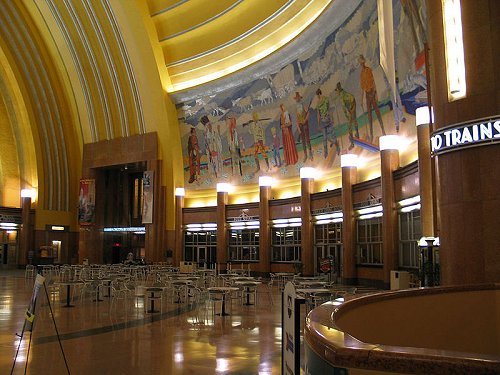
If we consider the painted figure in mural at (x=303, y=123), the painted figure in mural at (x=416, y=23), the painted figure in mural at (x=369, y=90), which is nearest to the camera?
the painted figure in mural at (x=416, y=23)

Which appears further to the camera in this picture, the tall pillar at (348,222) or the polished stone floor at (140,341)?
the tall pillar at (348,222)

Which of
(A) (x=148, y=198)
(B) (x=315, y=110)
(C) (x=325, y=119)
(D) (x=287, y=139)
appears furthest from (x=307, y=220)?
(A) (x=148, y=198)

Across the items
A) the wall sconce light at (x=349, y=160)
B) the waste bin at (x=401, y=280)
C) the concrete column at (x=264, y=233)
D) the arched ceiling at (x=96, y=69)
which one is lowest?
the waste bin at (x=401, y=280)

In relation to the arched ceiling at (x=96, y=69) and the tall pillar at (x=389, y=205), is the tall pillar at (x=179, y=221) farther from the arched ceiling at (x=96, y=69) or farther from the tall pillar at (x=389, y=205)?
the tall pillar at (x=389, y=205)

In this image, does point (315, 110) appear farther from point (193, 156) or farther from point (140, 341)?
point (140, 341)

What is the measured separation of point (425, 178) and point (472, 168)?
4099 millimetres

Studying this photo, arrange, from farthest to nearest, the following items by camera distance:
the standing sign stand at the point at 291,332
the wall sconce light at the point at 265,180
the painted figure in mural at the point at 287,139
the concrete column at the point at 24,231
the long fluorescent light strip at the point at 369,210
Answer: the concrete column at the point at 24,231, the wall sconce light at the point at 265,180, the painted figure in mural at the point at 287,139, the long fluorescent light strip at the point at 369,210, the standing sign stand at the point at 291,332

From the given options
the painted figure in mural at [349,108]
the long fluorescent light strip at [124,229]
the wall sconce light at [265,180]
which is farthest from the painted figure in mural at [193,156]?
the painted figure in mural at [349,108]

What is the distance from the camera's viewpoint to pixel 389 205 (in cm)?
1659

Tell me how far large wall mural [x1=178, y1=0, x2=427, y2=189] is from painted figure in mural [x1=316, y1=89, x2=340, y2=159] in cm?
4

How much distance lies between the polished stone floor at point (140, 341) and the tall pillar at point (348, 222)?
22.9 ft

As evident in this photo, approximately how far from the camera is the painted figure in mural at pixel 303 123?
917 inches

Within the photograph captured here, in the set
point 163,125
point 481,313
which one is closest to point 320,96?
point 163,125

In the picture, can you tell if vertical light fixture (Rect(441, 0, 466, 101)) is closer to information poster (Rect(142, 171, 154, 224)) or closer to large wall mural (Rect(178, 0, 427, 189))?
large wall mural (Rect(178, 0, 427, 189))
